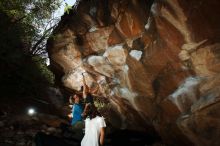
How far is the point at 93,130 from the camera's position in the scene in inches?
238

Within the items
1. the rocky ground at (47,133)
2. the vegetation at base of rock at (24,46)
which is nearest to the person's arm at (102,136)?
the rocky ground at (47,133)

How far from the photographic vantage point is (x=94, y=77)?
13367mm

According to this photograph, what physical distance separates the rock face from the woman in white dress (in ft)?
9.54

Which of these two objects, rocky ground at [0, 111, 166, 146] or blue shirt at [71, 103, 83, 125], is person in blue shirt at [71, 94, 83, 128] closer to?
blue shirt at [71, 103, 83, 125]

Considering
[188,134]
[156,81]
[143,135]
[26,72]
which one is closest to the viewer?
[188,134]

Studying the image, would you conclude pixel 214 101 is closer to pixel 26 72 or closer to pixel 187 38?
pixel 187 38

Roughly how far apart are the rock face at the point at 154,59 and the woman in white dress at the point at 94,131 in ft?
9.54

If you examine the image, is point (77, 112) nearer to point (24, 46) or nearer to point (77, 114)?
point (77, 114)

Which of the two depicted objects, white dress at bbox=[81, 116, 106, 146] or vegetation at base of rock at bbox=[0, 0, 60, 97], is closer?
white dress at bbox=[81, 116, 106, 146]

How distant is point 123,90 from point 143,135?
2.09 m

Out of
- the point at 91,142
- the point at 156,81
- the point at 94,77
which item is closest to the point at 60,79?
the point at 94,77

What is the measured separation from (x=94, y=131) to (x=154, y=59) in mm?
3383

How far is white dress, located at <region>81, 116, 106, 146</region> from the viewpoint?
Answer: 5.99m

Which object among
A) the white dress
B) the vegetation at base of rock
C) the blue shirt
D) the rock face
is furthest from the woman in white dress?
the vegetation at base of rock
